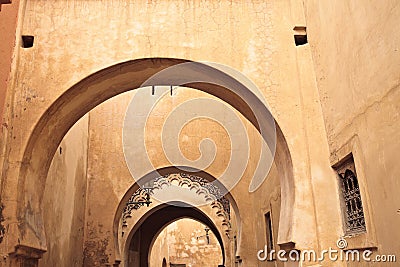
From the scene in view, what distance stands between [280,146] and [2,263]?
2872 millimetres

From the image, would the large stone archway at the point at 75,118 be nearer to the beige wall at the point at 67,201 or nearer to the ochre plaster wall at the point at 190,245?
the beige wall at the point at 67,201

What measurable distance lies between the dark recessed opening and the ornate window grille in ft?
11.4

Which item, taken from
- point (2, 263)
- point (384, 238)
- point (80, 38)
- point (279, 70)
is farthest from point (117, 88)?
point (384, 238)

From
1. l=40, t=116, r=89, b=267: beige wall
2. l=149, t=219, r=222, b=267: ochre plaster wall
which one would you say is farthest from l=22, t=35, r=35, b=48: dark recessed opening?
l=149, t=219, r=222, b=267: ochre plaster wall

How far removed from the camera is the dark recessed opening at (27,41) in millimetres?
4176

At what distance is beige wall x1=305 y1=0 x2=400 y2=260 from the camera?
2553 millimetres

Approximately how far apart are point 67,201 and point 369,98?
4973 mm

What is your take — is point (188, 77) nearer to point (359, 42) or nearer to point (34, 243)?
point (359, 42)

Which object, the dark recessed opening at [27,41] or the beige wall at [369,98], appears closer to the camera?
the beige wall at [369,98]

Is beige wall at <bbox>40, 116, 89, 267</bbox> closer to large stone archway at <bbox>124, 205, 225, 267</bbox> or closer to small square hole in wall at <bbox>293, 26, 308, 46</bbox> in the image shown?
small square hole in wall at <bbox>293, 26, 308, 46</bbox>

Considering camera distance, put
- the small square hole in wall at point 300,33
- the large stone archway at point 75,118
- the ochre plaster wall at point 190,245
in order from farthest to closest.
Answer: the ochre plaster wall at point 190,245 < the small square hole in wall at point 300,33 < the large stone archway at point 75,118

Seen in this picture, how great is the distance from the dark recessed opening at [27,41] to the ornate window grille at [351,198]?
136 inches

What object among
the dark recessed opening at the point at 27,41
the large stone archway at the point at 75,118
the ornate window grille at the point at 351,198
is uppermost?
the dark recessed opening at the point at 27,41

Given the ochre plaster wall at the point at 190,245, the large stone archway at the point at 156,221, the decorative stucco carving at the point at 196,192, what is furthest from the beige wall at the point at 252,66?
the ochre plaster wall at the point at 190,245
